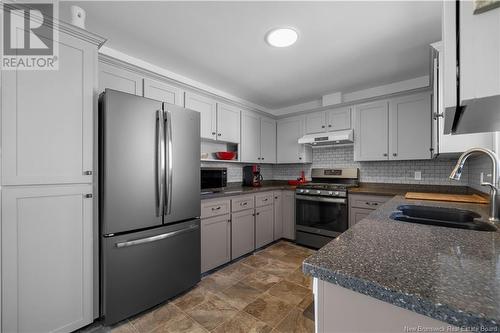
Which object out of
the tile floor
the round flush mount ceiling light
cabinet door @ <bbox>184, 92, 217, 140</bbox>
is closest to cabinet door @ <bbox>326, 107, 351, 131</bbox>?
the round flush mount ceiling light

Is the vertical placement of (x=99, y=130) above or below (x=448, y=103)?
above

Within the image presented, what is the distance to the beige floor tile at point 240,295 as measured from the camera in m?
1.96

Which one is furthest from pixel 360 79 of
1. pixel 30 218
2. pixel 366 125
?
pixel 30 218

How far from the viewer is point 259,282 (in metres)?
2.32

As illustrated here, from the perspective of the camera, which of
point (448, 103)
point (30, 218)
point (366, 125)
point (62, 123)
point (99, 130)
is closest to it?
point (448, 103)

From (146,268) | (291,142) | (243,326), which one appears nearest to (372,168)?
(291,142)

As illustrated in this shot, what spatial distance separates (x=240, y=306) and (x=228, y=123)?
7.73 ft

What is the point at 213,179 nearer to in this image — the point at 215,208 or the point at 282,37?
the point at 215,208

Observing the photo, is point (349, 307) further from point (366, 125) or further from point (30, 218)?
point (366, 125)

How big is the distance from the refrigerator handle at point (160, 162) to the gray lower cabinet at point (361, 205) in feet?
7.77

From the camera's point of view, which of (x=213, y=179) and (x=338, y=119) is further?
(x=338, y=119)

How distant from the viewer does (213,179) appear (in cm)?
292

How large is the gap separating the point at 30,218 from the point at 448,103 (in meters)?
2.12

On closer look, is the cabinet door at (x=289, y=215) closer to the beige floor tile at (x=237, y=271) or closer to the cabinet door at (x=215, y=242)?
the beige floor tile at (x=237, y=271)
